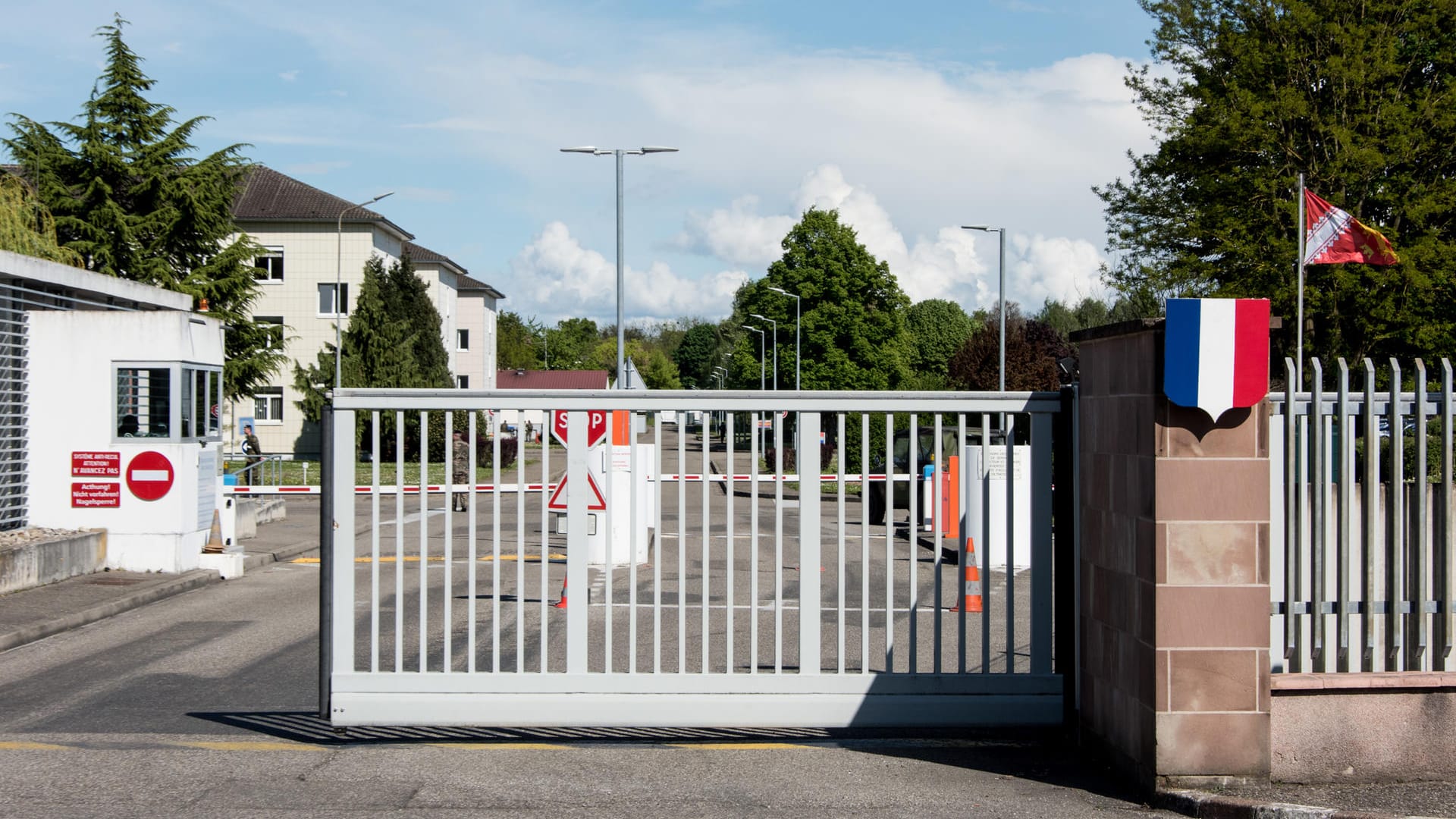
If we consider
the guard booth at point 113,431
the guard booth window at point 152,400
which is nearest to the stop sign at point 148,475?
the guard booth at point 113,431

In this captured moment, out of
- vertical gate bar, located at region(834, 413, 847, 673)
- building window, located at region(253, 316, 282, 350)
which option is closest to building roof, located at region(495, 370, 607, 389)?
building window, located at region(253, 316, 282, 350)

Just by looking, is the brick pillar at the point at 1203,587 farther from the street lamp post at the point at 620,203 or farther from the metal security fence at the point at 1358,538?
the street lamp post at the point at 620,203

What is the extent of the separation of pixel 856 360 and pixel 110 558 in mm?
51193

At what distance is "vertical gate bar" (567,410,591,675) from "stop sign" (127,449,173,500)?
10454 mm

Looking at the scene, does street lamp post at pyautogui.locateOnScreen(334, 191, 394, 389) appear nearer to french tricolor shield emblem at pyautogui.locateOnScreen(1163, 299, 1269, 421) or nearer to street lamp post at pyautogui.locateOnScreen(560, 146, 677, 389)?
street lamp post at pyautogui.locateOnScreen(560, 146, 677, 389)

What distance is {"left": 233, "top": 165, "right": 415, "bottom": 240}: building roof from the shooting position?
6294cm

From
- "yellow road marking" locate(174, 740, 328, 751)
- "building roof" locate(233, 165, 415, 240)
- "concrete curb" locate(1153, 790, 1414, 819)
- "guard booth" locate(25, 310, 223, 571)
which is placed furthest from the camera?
"building roof" locate(233, 165, 415, 240)

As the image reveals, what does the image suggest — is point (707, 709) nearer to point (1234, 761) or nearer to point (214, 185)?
point (1234, 761)

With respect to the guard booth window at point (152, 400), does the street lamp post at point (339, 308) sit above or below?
above

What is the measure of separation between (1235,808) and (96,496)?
13.9 metres

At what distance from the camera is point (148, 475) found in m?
15.4

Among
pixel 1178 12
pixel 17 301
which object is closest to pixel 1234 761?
pixel 17 301

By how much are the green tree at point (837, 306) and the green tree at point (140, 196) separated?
26.7m

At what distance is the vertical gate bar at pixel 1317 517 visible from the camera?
570 centimetres
